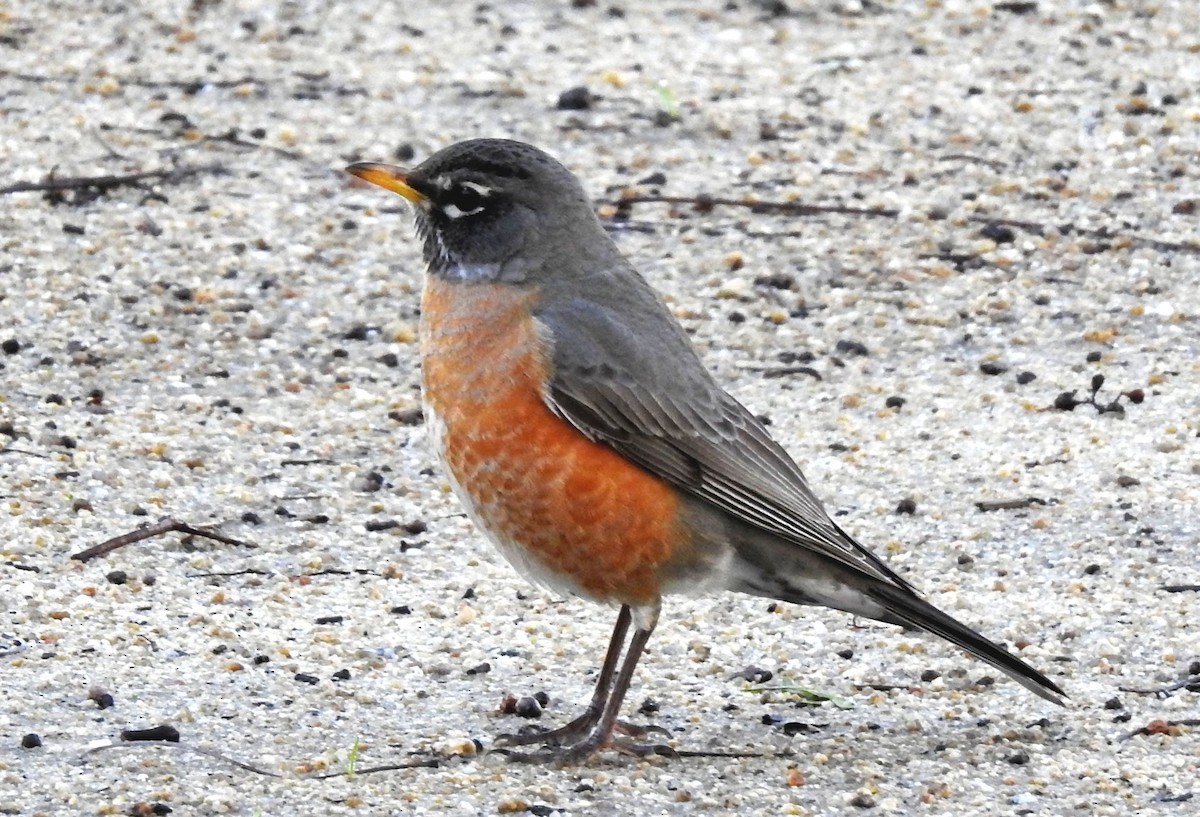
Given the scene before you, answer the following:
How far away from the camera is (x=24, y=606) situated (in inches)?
218

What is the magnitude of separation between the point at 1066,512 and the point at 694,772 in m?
1.99

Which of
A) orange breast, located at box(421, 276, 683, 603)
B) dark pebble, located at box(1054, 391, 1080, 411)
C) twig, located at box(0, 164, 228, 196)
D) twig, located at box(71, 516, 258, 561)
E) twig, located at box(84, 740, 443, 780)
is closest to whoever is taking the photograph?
twig, located at box(84, 740, 443, 780)

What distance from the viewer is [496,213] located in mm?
5445

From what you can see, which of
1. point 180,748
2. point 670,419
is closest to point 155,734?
point 180,748

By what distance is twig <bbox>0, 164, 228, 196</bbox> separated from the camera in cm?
827

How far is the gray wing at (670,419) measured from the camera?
5.09 meters

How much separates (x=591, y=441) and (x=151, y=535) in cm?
164

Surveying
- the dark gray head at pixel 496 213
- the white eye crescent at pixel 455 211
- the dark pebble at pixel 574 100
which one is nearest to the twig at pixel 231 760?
the dark gray head at pixel 496 213

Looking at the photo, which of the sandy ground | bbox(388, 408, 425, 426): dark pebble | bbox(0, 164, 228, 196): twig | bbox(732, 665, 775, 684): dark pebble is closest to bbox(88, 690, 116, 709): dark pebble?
the sandy ground

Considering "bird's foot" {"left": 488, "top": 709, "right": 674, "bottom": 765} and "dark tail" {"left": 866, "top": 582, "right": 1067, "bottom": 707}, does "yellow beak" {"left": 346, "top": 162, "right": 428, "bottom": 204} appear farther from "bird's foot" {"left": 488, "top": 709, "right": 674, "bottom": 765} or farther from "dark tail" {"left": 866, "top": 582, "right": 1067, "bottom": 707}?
"dark tail" {"left": 866, "top": 582, "right": 1067, "bottom": 707}

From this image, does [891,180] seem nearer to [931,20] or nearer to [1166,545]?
[931,20]

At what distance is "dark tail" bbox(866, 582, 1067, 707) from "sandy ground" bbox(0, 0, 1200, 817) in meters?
0.16

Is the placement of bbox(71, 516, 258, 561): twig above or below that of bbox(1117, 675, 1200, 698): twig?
below

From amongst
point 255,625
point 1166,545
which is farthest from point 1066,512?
point 255,625
